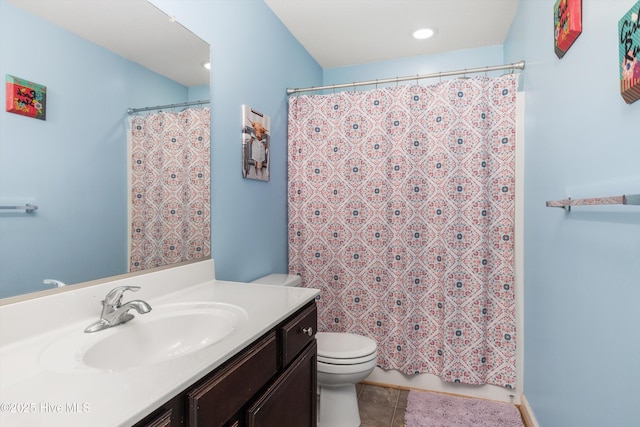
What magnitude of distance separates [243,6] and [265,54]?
0.30 m

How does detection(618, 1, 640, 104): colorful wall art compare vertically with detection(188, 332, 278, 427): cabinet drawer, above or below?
above

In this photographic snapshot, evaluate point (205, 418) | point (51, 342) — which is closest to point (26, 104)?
point (51, 342)

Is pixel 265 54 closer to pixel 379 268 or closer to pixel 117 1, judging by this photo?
pixel 117 1

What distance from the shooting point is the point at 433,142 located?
211 centimetres

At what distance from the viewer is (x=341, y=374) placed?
1.74 meters

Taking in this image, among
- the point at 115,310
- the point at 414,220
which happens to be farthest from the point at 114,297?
the point at 414,220

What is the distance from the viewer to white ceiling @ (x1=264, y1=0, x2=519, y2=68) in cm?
217

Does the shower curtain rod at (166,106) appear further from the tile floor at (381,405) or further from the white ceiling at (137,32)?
the tile floor at (381,405)

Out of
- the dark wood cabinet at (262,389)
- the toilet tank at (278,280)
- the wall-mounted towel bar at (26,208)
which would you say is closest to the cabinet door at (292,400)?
the dark wood cabinet at (262,389)

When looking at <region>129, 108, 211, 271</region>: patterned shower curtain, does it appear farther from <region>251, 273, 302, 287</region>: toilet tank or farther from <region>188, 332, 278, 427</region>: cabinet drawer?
<region>188, 332, 278, 427</region>: cabinet drawer

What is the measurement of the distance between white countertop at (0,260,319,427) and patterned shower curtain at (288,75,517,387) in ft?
3.54

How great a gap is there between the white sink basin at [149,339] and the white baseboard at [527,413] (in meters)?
1.65

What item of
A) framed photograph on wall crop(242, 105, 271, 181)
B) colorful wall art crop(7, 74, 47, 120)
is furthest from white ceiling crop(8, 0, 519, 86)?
framed photograph on wall crop(242, 105, 271, 181)

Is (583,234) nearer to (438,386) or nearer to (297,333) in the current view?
(297,333)
